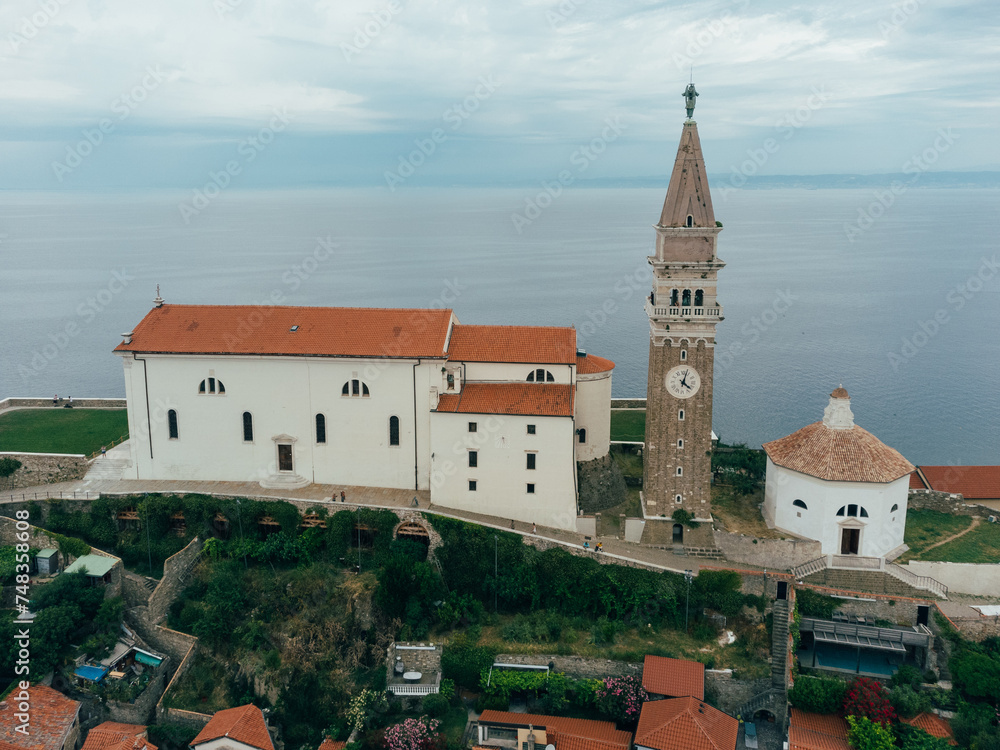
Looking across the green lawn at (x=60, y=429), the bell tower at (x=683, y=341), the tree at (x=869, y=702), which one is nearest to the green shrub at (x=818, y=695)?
the tree at (x=869, y=702)

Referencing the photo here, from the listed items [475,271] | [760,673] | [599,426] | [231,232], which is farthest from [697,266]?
[231,232]

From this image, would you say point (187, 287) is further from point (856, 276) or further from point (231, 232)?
point (856, 276)

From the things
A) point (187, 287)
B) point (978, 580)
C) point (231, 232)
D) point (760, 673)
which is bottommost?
point (760, 673)

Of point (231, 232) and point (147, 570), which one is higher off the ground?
point (231, 232)

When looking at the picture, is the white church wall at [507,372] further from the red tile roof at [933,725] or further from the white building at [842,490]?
the red tile roof at [933,725]

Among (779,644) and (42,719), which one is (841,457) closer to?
(779,644)

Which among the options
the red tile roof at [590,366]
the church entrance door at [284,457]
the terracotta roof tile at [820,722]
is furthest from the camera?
the red tile roof at [590,366]

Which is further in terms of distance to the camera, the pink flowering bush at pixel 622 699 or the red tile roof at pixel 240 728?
the pink flowering bush at pixel 622 699

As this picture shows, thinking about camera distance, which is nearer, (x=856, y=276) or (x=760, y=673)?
(x=760, y=673)
